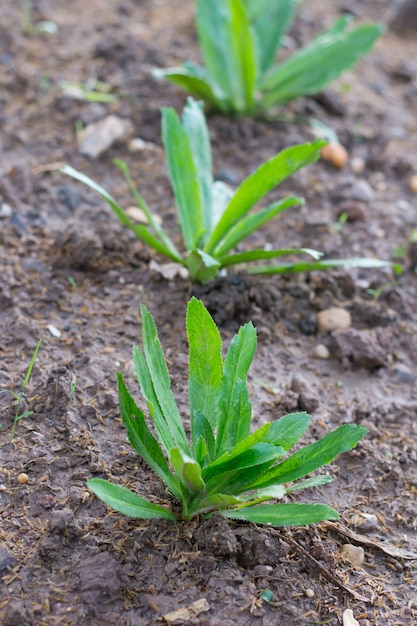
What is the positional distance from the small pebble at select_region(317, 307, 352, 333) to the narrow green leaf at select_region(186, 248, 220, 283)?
1.36 feet

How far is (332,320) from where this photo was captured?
2.60 metres

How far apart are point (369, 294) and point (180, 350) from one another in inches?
32.5

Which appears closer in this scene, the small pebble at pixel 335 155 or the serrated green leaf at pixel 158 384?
the serrated green leaf at pixel 158 384

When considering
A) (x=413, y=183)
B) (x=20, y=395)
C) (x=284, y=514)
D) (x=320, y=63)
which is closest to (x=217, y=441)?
(x=284, y=514)

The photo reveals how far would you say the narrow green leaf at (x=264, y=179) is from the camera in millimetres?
2336

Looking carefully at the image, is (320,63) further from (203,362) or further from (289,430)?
(289,430)

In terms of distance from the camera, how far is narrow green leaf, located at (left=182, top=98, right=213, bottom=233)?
2.62 metres

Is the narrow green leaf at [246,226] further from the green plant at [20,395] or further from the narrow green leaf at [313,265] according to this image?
the green plant at [20,395]

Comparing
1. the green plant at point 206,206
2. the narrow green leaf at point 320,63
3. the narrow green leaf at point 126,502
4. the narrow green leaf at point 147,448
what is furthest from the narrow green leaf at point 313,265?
the narrow green leaf at point 320,63

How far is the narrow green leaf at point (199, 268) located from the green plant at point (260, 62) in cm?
109

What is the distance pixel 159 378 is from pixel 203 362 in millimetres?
117

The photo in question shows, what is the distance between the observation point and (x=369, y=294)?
2764 millimetres

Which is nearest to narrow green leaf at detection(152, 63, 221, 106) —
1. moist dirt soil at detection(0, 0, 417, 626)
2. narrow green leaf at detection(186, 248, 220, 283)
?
moist dirt soil at detection(0, 0, 417, 626)

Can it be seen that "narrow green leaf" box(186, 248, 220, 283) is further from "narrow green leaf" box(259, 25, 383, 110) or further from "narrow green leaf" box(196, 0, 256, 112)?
"narrow green leaf" box(259, 25, 383, 110)
